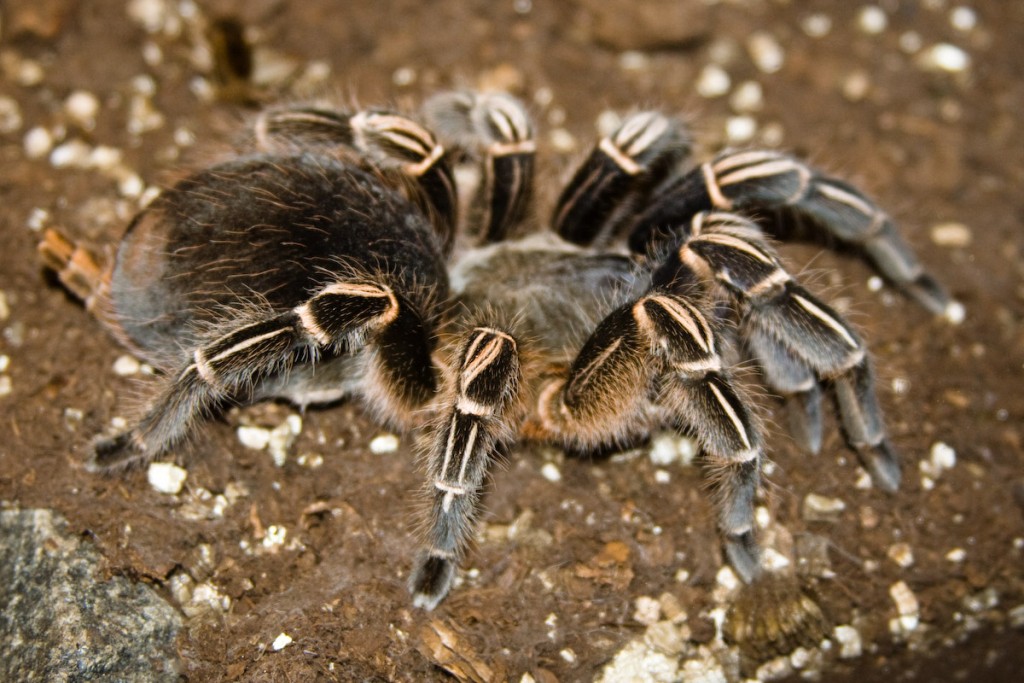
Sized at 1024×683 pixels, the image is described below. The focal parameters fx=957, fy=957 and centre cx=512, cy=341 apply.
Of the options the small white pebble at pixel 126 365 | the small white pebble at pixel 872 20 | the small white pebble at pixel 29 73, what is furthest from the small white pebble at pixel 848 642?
the small white pebble at pixel 29 73

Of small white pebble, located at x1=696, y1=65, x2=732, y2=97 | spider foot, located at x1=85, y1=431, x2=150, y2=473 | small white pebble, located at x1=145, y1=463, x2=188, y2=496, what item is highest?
small white pebble, located at x1=696, y1=65, x2=732, y2=97

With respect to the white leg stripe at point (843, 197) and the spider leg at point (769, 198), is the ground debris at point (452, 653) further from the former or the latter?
the white leg stripe at point (843, 197)

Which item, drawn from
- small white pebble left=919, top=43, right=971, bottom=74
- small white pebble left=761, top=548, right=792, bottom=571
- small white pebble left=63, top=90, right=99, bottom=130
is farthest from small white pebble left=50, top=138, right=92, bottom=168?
small white pebble left=919, top=43, right=971, bottom=74

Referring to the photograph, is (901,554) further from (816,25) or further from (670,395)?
(816,25)

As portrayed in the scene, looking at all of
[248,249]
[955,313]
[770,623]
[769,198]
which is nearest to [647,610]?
[770,623]

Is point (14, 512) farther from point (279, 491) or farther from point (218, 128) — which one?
point (218, 128)

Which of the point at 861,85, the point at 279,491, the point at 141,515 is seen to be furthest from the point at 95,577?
the point at 861,85

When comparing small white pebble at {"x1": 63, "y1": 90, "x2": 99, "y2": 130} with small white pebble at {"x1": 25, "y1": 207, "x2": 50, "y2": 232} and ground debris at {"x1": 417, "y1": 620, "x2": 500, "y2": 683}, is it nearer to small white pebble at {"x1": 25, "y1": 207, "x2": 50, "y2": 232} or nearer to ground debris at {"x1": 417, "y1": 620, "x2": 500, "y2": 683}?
small white pebble at {"x1": 25, "y1": 207, "x2": 50, "y2": 232}
